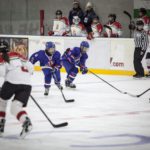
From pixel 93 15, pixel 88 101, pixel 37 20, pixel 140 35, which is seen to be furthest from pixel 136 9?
pixel 88 101

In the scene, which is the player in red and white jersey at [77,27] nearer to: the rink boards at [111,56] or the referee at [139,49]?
the rink boards at [111,56]

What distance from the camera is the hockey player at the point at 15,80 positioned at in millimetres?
5906

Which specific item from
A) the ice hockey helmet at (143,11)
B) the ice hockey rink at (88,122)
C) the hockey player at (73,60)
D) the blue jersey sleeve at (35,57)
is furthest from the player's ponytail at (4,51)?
the ice hockey helmet at (143,11)

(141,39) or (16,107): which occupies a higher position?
(141,39)

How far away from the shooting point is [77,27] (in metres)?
14.5

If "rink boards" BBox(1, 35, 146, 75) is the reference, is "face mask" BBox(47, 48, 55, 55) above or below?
above

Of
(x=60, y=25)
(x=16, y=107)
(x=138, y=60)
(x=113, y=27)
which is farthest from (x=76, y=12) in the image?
(x=16, y=107)

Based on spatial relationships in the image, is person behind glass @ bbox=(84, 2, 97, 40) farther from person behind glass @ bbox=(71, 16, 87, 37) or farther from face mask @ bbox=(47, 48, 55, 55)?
face mask @ bbox=(47, 48, 55, 55)

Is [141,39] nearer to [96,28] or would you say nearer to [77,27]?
[96,28]

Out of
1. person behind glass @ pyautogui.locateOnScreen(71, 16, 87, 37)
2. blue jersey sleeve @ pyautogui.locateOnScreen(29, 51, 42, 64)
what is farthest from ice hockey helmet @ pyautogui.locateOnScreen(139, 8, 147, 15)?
blue jersey sleeve @ pyautogui.locateOnScreen(29, 51, 42, 64)

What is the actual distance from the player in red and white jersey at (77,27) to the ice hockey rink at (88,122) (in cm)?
371

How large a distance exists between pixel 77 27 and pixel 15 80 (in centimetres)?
865

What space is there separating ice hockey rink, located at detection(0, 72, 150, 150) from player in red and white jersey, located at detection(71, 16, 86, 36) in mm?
3707

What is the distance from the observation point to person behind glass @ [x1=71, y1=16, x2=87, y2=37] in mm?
14484
